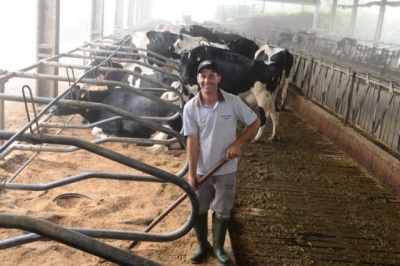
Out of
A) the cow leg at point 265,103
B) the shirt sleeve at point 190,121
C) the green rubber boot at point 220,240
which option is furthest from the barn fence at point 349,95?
the shirt sleeve at point 190,121

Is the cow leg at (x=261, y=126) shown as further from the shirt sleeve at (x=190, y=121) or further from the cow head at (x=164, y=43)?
the shirt sleeve at (x=190, y=121)

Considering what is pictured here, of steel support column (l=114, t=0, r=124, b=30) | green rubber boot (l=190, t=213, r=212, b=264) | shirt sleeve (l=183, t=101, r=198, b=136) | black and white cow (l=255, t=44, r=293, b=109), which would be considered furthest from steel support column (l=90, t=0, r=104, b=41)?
green rubber boot (l=190, t=213, r=212, b=264)

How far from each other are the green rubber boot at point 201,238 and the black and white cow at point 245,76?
407 centimetres

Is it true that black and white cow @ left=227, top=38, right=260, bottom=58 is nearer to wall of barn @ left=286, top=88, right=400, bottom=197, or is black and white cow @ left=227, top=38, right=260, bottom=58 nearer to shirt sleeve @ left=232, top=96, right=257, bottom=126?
wall of barn @ left=286, top=88, right=400, bottom=197

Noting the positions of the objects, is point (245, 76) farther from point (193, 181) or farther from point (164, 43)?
point (193, 181)

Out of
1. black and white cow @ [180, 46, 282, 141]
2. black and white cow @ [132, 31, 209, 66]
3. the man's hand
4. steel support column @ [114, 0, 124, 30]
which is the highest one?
steel support column @ [114, 0, 124, 30]

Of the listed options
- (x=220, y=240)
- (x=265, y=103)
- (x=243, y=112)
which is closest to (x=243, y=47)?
(x=265, y=103)

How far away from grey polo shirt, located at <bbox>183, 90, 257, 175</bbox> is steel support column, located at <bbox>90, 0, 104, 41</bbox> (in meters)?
11.3

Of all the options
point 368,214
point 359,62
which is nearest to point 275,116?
point 368,214

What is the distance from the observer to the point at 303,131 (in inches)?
332

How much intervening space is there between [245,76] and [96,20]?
8.07 m

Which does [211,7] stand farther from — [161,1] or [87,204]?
[87,204]

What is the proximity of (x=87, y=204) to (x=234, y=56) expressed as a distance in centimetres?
477

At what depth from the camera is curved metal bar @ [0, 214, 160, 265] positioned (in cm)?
141
